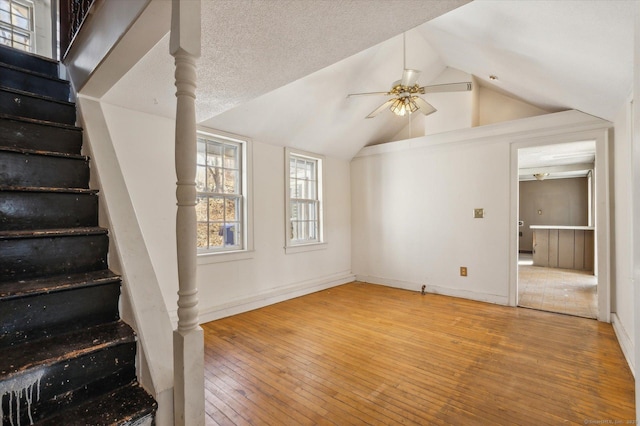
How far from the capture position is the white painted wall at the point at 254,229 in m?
2.89

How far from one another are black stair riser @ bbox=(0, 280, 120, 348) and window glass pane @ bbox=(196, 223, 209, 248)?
85.7 inches

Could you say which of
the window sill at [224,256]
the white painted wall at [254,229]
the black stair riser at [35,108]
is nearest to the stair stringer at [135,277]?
the black stair riser at [35,108]

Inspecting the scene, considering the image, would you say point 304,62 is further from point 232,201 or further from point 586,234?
point 586,234

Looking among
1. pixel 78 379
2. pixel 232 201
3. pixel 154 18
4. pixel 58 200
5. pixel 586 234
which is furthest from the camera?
pixel 586 234

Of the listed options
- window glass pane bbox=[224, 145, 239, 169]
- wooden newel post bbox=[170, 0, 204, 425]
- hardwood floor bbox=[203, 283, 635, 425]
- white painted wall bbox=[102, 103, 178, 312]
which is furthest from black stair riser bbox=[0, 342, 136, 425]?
window glass pane bbox=[224, 145, 239, 169]

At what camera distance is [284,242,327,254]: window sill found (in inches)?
176

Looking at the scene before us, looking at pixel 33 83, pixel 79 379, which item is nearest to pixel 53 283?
pixel 79 379

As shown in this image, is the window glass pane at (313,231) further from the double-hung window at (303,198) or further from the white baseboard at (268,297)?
the white baseboard at (268,297)

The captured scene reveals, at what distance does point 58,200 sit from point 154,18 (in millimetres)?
1093

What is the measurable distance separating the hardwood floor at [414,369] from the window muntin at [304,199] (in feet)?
4.75

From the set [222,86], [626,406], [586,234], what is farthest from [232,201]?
[586,234]

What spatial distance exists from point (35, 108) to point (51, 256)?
120cm

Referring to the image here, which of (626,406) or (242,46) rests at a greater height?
(242,46)

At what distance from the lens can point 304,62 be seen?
1.96m
